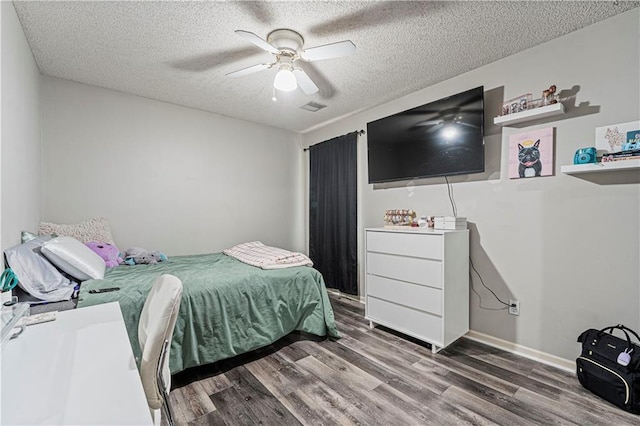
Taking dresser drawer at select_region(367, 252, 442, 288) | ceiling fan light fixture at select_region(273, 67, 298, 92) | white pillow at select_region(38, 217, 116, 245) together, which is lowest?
dresser drawer at select_region(367, 252, 442, 288)

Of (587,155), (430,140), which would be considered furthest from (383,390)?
(430,140)

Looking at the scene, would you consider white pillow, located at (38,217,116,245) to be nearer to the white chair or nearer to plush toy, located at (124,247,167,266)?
plush toy, located at (124,247,167,266)

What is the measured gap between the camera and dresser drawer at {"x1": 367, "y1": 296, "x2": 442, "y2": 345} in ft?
7.98

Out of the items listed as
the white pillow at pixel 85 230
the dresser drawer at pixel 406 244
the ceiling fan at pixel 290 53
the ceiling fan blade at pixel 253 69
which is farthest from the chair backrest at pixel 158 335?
the white pillow at pixel 85 230

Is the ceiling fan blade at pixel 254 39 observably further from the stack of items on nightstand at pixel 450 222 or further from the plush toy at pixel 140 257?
the plush toy at pixel 140 257

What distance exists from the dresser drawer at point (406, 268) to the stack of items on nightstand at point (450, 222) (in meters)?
0.40

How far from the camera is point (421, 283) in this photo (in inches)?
99.3

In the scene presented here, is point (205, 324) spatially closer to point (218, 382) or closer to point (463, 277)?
point (218, 382)

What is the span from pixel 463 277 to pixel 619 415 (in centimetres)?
118

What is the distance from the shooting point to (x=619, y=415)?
167 centimetres

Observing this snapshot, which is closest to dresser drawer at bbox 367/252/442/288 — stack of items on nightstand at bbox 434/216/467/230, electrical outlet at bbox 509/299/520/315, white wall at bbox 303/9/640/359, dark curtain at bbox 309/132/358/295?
stack of items on nightstand at bbox 434/216/467/230

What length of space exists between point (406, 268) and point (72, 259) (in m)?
2.56

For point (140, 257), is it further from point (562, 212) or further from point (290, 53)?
point (562, 212)

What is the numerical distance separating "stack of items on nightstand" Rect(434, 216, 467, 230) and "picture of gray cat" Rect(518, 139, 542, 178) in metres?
0.59
